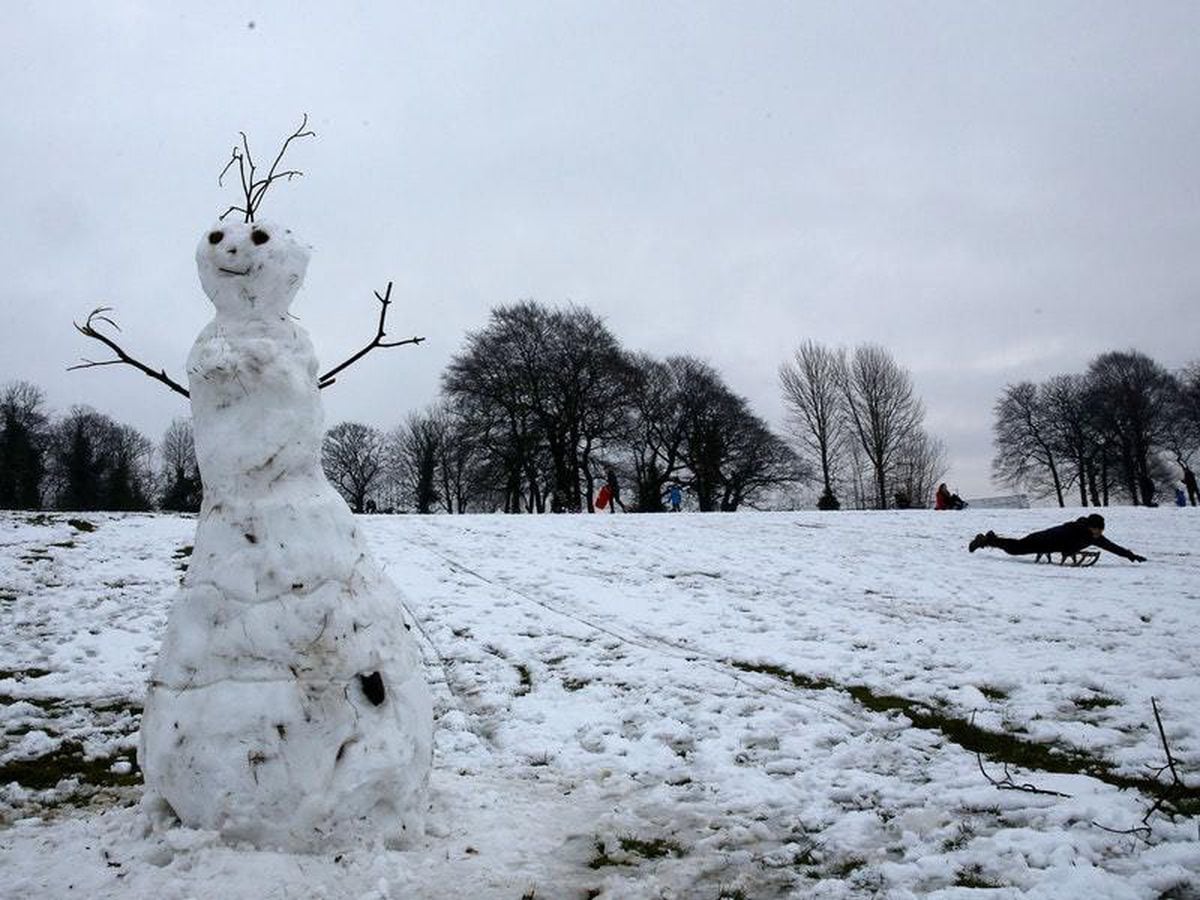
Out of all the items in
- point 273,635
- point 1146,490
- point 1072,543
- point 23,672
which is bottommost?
point 23,672

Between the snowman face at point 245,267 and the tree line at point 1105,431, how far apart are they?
47412 mm

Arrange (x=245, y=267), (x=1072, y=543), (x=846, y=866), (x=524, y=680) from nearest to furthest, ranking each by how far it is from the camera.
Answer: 1. (x=846, y=866)
2. (x=245, y=267)
3. (x=524, y=680)
4. (x=1072, y=543)

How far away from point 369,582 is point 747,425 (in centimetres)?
4580

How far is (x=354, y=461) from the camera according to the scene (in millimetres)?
58656

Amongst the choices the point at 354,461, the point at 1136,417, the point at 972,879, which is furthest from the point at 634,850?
the point at 354,461

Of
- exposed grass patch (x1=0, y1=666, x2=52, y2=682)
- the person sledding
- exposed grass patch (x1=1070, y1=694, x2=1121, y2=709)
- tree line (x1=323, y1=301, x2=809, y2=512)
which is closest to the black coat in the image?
the person sledding

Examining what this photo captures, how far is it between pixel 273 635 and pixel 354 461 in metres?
57.7

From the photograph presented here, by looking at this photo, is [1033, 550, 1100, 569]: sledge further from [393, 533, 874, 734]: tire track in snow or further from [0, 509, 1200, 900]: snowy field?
[393, 533, 874, 734]: tire track in snow

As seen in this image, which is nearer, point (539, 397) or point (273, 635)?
point (273, 635)

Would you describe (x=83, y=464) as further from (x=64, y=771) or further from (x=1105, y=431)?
(x=1105, y=431)

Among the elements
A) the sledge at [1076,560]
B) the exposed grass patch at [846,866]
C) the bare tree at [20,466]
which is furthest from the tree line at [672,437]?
the exposed grass patch at [846,866]

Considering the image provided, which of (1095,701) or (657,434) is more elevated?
(657,434)

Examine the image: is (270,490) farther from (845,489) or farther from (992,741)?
(845,489)

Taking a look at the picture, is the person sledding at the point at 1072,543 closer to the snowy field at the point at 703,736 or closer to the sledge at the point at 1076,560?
the sledge at the point at 1076,560
